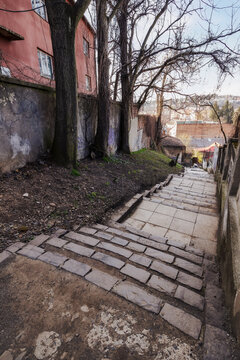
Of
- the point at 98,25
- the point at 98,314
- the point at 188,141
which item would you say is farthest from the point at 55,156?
→ the point at 188,141

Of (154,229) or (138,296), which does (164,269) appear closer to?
(138,296)

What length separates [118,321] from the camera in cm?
133

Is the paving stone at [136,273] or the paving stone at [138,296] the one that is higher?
the paving stone at [138,296]

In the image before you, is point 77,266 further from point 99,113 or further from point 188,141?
point 188,141

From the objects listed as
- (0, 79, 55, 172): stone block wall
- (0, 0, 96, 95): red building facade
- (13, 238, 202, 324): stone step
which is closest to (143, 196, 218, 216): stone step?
(13, 238, 202, 324): stone step

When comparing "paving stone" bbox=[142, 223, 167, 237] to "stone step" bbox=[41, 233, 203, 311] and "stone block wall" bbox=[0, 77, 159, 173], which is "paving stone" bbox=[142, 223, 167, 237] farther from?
"stone block wall" bbox=[0, 77, 159, 173]

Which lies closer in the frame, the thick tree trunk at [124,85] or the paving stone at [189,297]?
the paving stone at [189,297]

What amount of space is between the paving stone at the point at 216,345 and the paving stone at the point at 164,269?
1.85ft

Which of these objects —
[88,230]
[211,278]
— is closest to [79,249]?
[88,230]

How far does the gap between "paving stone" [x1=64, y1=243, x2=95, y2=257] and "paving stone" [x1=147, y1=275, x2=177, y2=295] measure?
75 centimetres

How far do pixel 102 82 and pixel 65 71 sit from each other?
7.60ft

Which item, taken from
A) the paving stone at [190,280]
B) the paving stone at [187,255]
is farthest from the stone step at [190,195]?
the paving stone at [190,280]

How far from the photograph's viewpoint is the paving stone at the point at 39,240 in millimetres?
2196

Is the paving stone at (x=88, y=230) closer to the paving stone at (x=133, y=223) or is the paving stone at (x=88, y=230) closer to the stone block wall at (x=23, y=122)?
the paving stone at (x=133, y=223)
